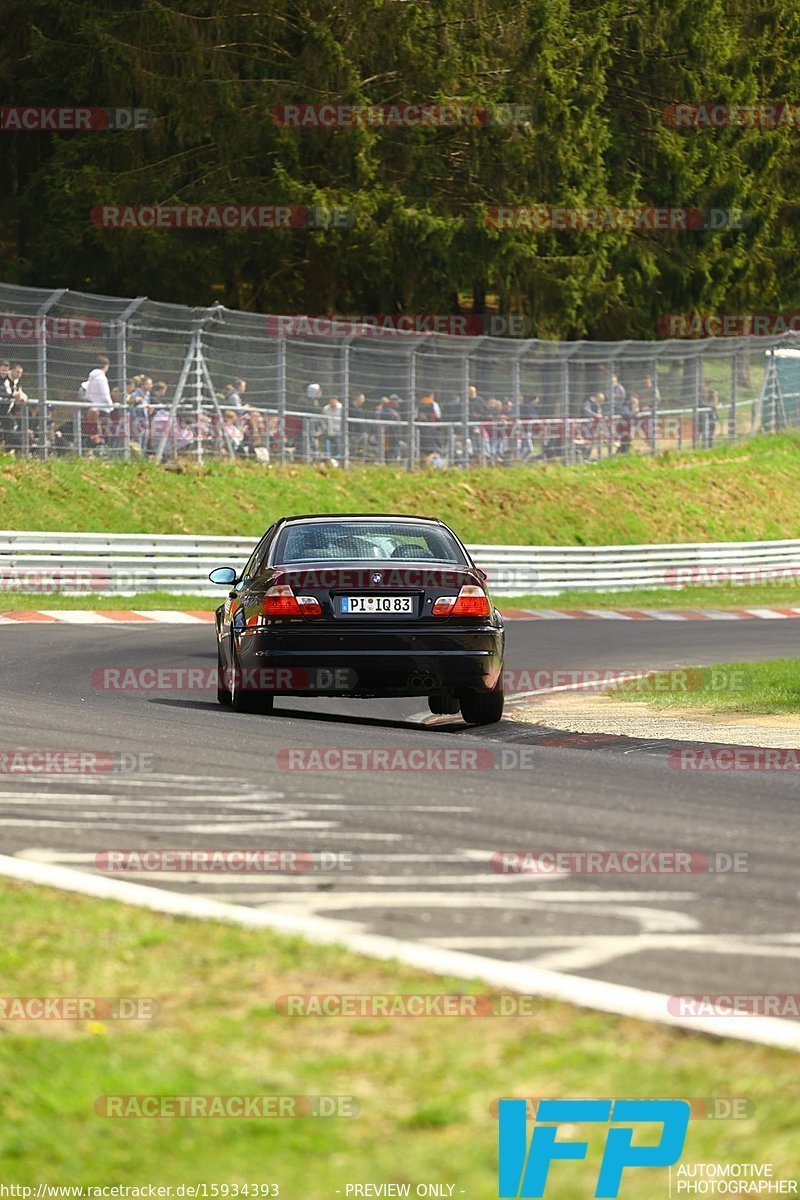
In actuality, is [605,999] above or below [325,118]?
below

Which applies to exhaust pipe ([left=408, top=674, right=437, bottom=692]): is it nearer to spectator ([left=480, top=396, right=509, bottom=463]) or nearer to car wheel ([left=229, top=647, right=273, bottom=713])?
car wheel ([left=229, top=647, right=273, bottom=713])

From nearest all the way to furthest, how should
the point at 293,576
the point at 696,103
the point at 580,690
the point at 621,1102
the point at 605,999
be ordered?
the point at 621,1102, the point at 605,999, the point at 293,576, the point at 580,690, the point at 696,103

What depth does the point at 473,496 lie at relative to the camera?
37.0 meters

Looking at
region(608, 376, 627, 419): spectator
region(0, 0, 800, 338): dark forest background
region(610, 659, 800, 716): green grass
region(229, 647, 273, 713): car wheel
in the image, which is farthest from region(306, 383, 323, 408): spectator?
region(229, 647, 273, 713): car wheel

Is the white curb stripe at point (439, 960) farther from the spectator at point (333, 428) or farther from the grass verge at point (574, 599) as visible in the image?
the spectator at point (333, 428)

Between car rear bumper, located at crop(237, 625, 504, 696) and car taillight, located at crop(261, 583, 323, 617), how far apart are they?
95 millimetres

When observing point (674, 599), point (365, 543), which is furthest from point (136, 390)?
point (365, 543)

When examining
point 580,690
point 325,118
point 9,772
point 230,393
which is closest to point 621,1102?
point 9,772

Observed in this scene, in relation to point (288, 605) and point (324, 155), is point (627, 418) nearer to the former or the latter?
point (324, 155)

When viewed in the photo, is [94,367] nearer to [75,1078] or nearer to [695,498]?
[695,498]

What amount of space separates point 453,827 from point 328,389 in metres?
25.5

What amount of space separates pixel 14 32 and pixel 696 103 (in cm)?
1745

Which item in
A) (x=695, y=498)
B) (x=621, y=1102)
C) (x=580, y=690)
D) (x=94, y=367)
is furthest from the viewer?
(x=695, y=498)

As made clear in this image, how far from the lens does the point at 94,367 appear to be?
28047mm
